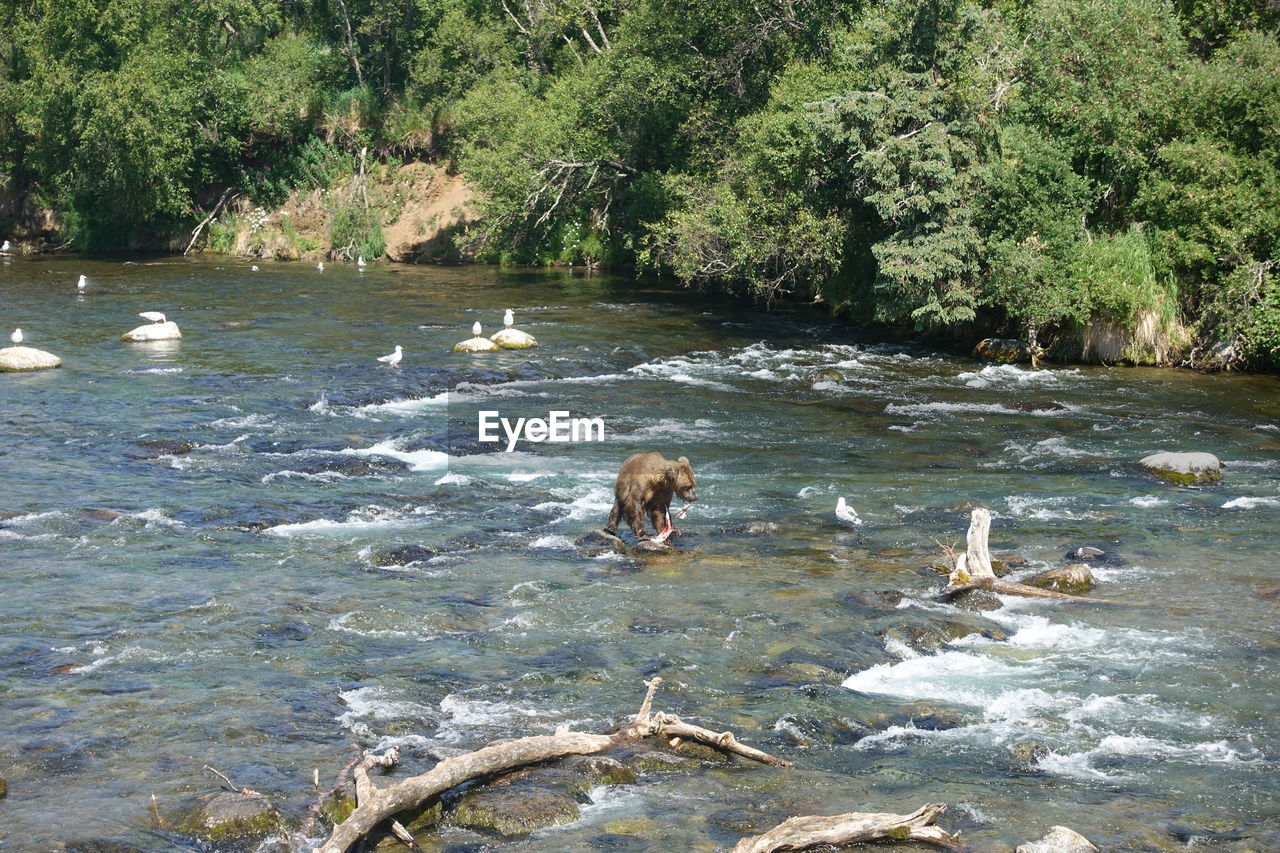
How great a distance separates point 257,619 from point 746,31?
27.6 metres

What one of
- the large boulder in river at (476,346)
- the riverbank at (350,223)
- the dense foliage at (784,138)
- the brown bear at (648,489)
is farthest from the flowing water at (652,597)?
the riverbank at (350,223)

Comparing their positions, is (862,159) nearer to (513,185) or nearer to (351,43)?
(513,185)

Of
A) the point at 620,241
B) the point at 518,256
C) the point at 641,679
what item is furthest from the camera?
the point at 518,256

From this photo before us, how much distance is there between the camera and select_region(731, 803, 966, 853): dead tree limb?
25.8 ft

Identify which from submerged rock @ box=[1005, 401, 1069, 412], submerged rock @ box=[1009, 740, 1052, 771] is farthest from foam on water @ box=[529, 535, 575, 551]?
submerged rock @ box=[1005, 401, 1069, 412]

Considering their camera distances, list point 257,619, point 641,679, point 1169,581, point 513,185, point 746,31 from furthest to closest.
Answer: point 513,185
point 746,31
point 1169,581
point 257,619
point 641,679

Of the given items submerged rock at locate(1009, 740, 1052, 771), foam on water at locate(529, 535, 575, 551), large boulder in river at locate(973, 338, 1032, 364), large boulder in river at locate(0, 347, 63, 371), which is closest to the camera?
submerged rock at locate(1009, 740, 1052, 771)

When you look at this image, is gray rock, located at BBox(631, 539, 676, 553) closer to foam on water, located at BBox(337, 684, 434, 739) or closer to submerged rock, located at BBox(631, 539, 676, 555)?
submerged rock, located at BBox(631, 539, 676, 555)

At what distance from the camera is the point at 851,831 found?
8.06 metres

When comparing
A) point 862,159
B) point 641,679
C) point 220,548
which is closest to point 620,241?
point 862,159

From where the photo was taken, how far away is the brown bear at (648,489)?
14.4m

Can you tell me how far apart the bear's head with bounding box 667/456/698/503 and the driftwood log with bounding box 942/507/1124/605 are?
2.97 metres

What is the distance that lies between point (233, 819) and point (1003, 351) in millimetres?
22351

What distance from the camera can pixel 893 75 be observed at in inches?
1093
